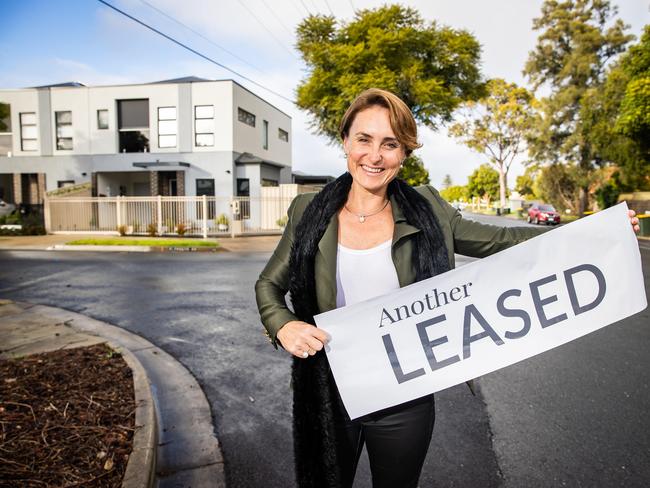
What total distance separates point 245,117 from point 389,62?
9.29 m

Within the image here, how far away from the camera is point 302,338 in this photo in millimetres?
1713

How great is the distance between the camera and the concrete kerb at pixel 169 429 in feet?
9.04

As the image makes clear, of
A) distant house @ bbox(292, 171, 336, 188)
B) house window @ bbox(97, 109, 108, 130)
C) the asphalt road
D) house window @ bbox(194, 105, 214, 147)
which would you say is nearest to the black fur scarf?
the asphalt road

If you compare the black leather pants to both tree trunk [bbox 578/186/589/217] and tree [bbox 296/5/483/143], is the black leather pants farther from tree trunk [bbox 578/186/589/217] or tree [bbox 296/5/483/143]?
tree trunk [bbox 578/186/589/217]

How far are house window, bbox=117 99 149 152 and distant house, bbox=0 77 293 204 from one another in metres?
0.06

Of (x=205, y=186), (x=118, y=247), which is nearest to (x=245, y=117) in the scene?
(x=205, y=186)

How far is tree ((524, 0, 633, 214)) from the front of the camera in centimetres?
3422

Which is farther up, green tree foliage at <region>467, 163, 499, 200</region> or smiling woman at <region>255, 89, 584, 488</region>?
green tree foliage at <region>467, 163, 499, 200</region>

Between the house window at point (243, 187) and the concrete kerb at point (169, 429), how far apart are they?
2123 centimetres

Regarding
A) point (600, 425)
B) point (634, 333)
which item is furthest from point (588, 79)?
point (600, 425)

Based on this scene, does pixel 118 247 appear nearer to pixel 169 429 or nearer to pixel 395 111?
pixel 169 429

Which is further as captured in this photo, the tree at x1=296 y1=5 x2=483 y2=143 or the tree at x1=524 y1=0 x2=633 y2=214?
the tree at x1=524 y1=0 x2=633 y2=214

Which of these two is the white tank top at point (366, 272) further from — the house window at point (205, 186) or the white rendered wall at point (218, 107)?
the house window at point (205, 186)

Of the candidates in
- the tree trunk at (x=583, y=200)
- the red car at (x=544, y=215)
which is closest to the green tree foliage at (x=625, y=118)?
the tree trunk at (x=583, y=200)
